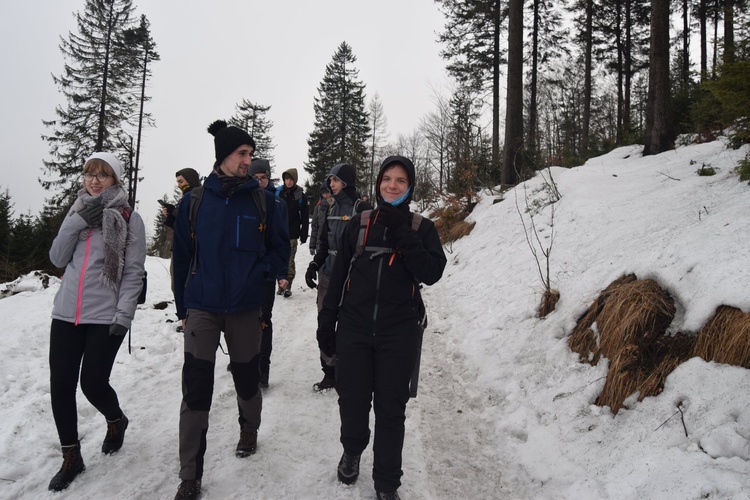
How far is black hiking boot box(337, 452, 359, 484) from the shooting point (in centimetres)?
277

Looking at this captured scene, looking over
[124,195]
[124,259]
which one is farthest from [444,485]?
[124,195]

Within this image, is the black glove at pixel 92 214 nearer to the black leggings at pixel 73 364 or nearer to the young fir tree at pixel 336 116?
the black leggings at pixel 73 364

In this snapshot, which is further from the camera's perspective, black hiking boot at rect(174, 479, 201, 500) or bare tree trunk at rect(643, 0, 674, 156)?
bare tree trunk at rect(643, 0, 674, 156)

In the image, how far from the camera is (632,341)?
3.30 m

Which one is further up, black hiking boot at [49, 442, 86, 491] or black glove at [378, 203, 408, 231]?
black glove at [378, 203, 408, 231]

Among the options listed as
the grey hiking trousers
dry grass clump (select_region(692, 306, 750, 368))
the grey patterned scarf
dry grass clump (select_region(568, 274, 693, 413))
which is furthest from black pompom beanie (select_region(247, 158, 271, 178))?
dry grass clump (select_region(692, 306, 750, 368))

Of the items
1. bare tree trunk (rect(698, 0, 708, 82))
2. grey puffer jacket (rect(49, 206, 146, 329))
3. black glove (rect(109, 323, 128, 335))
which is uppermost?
bare tree trunk (rect(698, 0, 708, 82))

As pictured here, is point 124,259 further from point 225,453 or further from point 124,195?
point 225,453

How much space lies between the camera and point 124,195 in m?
3.10

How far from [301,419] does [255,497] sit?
1.06 m

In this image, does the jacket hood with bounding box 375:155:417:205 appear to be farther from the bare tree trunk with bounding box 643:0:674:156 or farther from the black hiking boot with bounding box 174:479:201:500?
the bare tree trunk with bounding box 643:0:674:156

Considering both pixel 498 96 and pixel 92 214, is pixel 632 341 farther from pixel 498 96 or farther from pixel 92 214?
pixel 498 96

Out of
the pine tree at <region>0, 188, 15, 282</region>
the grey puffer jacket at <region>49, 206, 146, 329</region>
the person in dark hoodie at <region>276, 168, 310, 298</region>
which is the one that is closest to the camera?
the grey puffer jacket at <region>49, 206, 146, 329</region>

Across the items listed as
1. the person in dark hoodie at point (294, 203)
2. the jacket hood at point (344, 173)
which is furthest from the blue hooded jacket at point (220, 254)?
the person in dark hoodie at point (294, 203)
